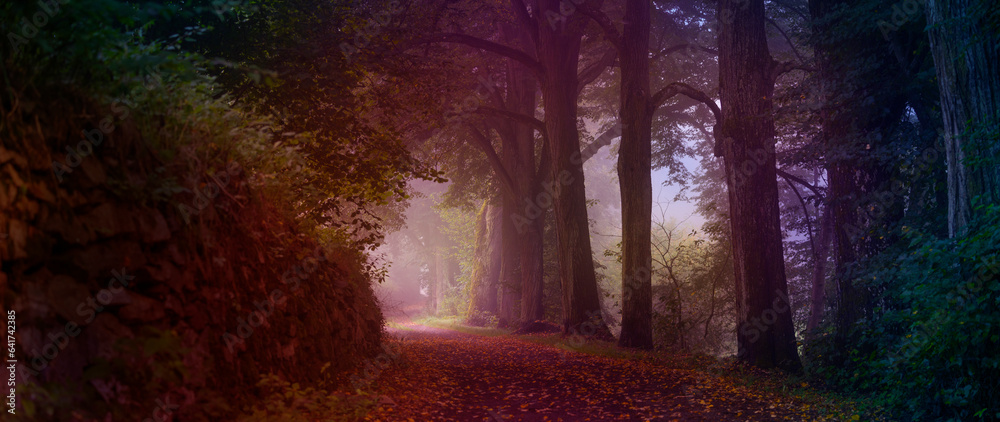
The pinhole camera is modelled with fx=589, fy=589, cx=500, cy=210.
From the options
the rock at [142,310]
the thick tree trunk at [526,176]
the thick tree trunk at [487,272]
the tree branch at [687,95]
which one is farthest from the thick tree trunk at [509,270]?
the rock at [142,310]

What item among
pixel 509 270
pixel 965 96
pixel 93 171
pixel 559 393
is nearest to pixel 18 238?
pixel 93 171

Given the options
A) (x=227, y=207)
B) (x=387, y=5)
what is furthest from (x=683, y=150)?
(x=227, y=207)

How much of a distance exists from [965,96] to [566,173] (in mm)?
9372

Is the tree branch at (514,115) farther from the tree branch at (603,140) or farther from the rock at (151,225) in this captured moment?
the rock at (151,225)

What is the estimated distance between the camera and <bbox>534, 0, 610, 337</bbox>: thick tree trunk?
1454 centimetres

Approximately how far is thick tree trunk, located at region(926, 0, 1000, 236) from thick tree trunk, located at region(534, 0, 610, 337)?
29.6 ft

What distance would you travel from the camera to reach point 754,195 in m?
9.33

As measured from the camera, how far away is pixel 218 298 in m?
4.44

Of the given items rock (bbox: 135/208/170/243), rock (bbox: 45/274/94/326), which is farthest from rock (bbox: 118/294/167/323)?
rock (bbox: 135/208/170/243)

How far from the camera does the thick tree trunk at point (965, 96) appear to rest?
530cm

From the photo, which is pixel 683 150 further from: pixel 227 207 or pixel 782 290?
pixel 227 207

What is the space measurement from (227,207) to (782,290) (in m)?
8.11

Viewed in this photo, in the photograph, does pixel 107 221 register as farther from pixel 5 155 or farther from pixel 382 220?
pixel 382 220

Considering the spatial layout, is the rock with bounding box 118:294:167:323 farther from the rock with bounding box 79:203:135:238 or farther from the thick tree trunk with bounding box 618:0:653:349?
the thick tree trunk with bounding box 618:0:653:349
